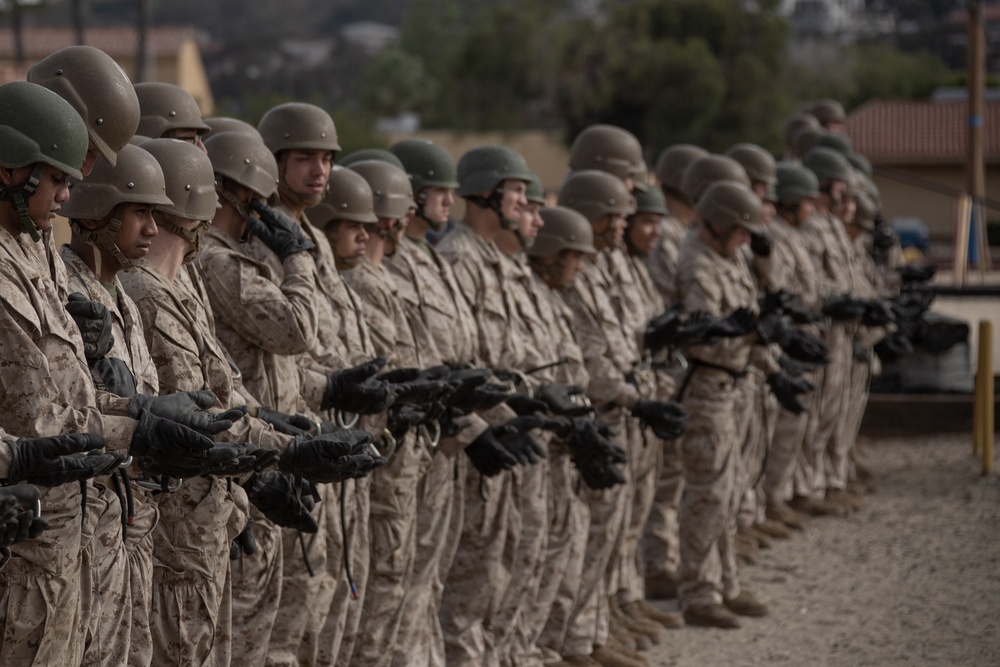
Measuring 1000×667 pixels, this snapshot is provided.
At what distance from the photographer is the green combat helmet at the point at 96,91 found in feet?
17.1

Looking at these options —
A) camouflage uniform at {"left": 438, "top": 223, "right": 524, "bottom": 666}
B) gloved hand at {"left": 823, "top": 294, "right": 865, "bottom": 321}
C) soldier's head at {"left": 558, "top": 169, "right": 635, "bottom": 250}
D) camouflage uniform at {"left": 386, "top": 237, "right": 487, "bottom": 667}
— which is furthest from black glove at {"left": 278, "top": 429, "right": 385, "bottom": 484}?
gloved hand at {"left": 823, "top": 294, "right": 865, "bottom": 321}

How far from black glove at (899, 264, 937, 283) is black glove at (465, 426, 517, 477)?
31.5 feet

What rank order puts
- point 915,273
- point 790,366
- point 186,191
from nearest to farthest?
point 186,191, point 790,366, point 915,273

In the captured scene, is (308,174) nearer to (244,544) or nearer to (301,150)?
(301,150)

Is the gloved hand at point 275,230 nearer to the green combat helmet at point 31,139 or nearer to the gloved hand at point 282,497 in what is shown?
the gloved hand at point 282,497

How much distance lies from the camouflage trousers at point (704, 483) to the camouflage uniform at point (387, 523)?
10.2 ft

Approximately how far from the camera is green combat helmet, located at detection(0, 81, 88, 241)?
4.64m

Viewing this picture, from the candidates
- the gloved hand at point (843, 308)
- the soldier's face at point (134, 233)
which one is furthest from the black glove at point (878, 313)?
the soldier's face at point (134, 233)

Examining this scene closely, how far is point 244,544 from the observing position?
6184mm

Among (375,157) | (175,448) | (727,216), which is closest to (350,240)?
(375,157)

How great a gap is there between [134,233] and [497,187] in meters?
3.55

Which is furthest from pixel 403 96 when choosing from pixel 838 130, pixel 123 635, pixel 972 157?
pixel 123 635

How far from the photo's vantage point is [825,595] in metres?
11.0

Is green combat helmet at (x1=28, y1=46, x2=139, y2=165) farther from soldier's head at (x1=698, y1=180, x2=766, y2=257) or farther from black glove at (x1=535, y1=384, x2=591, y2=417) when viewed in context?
soldier's head at (x1=698, y1=180, x2=766, y2=257)
